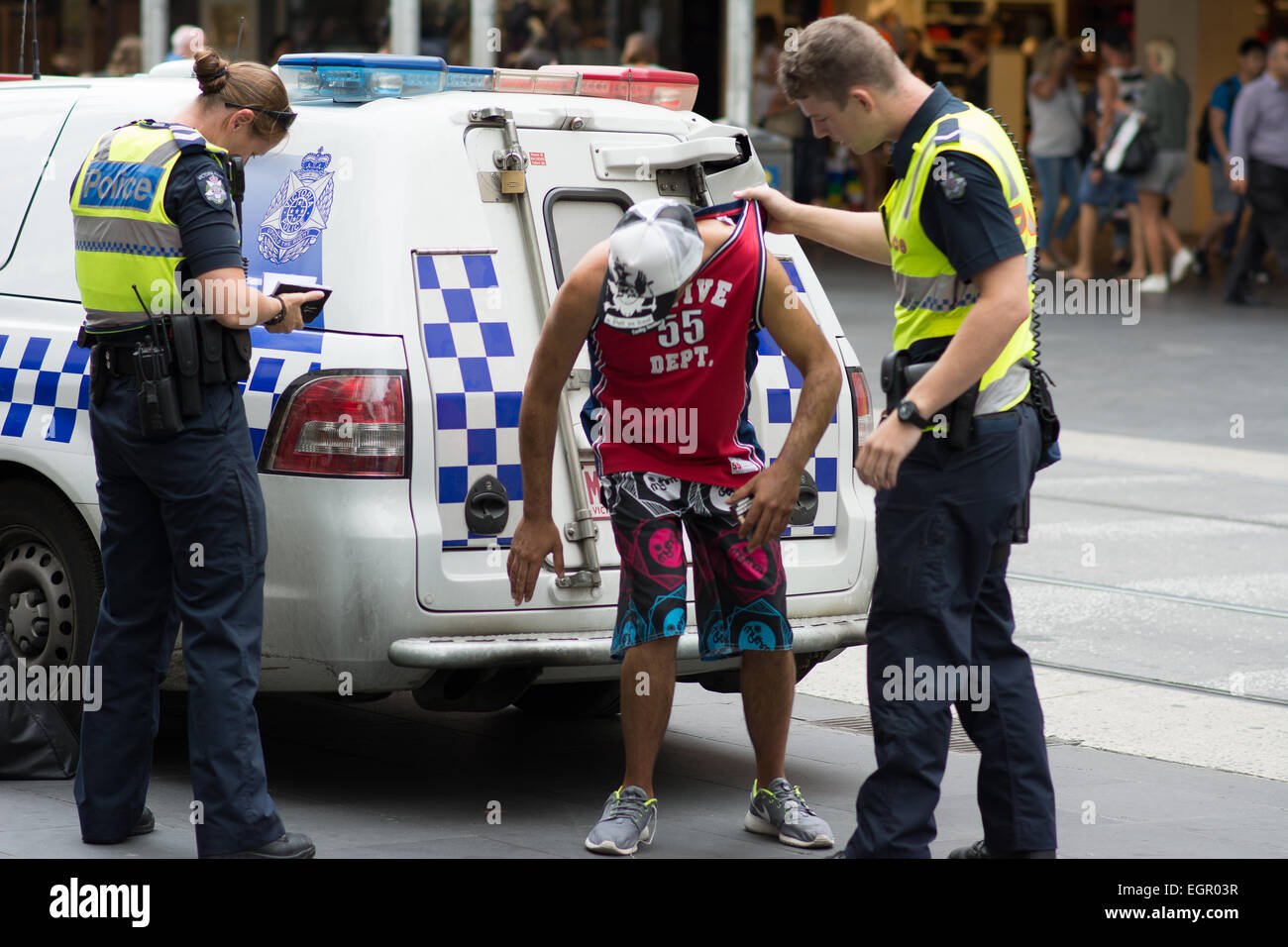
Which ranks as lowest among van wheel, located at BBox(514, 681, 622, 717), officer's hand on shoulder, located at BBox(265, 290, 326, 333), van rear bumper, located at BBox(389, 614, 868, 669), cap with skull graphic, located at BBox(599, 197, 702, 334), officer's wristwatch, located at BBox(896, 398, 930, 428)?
van wheel, located at BBox(514, 681, 622, 717)

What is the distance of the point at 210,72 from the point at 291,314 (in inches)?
23.2

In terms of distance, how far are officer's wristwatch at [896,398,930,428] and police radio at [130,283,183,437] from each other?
1602mm

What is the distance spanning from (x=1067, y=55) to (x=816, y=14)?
6.84m

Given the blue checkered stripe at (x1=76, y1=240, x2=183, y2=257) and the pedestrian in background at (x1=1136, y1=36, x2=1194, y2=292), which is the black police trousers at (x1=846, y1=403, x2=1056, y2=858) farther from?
the pedestrian in background at (x1=1136, y1=36, x2=1194, y2=292)

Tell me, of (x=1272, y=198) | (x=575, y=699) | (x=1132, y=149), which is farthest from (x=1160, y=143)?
(x=575, y=699)

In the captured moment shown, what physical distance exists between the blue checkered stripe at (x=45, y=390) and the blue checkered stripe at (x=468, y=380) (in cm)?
99

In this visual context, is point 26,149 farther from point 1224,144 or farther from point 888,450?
point 1224,144

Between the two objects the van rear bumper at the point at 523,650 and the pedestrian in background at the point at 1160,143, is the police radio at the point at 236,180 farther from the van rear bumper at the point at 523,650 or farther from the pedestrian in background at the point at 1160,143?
the pedestrian in background at the point at 1160,143

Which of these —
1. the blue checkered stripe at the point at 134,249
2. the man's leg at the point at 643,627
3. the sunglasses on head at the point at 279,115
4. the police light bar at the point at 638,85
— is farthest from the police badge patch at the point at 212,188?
the police light bar at the point at 638,85

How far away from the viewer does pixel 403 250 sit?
502cm

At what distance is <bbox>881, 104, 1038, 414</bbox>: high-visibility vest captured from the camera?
14.0ft

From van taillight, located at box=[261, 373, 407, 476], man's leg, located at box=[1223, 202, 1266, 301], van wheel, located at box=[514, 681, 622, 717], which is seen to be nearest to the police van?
van taillight, located at box=[261, 373, 407, 476]

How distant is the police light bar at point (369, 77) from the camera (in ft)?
17.5

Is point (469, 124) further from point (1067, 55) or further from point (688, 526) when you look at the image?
point (1067, 55)
